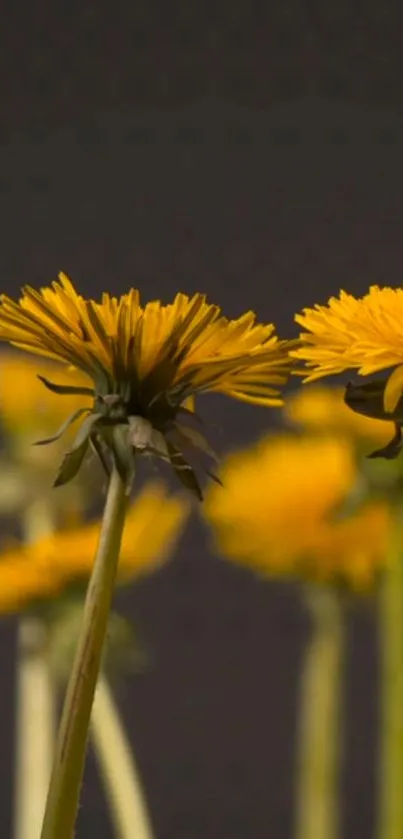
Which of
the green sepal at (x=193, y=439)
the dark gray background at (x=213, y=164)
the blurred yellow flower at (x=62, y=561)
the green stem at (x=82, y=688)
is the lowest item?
the green stem at (x=82, y=688)

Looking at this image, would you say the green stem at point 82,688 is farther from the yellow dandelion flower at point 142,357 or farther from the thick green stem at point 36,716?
the thick green stem at point 36,716

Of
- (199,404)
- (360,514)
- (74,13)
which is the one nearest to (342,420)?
(360,514)

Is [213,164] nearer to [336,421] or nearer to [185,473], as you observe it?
[336,421]

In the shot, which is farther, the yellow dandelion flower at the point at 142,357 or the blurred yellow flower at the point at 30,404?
the blurred yellow flower at the point at 30,404

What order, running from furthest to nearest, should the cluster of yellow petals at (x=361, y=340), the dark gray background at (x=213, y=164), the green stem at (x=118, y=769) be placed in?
the dark gray background at (x=213, y=164) < the green stem at (x=118, y=769) < the cluster of yellow petals at (x=361, y=340)

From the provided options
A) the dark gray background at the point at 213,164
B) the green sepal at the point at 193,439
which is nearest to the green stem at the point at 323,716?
the green sepal at the point at 193,439

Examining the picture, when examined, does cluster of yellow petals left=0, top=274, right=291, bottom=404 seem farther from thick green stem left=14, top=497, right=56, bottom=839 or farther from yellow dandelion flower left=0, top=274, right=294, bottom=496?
thick green stem left=14, top=497, right=56, bottom=839
